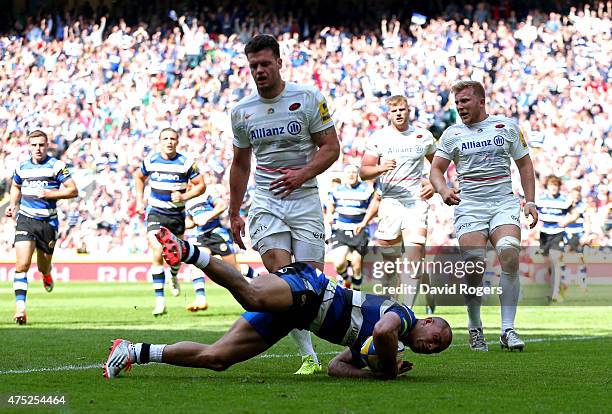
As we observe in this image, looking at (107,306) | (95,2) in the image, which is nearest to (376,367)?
(107,306)

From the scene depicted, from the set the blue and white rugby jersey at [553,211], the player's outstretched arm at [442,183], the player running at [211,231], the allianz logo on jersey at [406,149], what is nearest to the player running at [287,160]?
the player's outstretched arm at [442,183]

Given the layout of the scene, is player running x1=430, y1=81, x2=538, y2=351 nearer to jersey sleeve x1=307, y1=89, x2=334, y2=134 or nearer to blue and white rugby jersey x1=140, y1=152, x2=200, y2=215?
jersey sleeve x1=307, y1=89, x2=334, y2=134

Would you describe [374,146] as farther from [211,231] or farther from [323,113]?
[323,113]

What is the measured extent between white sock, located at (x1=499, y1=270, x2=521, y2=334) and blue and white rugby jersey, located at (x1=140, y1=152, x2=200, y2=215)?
6.03 meters

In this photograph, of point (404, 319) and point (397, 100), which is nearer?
point (404, 319)

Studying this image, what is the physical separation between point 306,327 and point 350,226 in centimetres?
1129

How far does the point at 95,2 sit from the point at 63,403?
36518 millimetres

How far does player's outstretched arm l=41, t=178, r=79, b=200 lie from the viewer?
14203mm

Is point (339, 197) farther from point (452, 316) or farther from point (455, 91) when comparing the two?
point (455, 91)

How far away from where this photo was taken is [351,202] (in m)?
19.3

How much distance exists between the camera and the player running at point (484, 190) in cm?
1034

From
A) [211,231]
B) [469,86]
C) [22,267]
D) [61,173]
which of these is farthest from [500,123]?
[211,231]

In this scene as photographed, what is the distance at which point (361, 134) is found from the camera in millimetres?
31891

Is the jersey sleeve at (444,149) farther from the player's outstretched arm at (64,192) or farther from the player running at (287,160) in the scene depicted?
the player's outstretched arm at (64,192)
